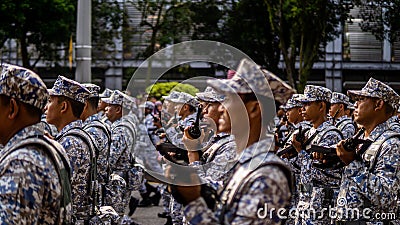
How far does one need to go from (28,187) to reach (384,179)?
3620mm

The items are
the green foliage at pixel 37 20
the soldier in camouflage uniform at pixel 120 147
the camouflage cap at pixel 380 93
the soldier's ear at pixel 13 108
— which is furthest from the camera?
the green foliage at pixel 37 20

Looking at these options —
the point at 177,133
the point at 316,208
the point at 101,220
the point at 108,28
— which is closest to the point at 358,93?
the point at 316,208

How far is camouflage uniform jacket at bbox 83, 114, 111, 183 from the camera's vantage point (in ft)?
29.2

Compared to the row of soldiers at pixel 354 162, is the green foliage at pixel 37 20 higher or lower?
higher

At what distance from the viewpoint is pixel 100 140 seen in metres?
8.95

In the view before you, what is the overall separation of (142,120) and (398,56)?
14084 millimetres

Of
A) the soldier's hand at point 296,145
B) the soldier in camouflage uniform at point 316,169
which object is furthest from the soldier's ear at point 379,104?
the soldier's hand at point 296,145

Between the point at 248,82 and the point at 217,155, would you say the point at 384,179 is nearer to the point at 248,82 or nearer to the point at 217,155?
the point at 217,155

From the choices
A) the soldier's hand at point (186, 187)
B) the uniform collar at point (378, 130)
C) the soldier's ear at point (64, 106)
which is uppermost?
the soldier's ear at point (64, 106)

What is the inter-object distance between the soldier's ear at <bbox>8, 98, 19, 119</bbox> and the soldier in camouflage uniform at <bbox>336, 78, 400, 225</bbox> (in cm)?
352

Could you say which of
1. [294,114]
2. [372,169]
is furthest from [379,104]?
[294,114]

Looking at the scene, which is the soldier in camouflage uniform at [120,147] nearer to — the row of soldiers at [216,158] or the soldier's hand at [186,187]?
the row of soldiers at [216,158]

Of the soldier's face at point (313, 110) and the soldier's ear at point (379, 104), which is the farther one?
the soldier's face at point (313, 110)

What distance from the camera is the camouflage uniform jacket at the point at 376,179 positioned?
6938mm
